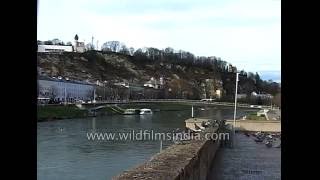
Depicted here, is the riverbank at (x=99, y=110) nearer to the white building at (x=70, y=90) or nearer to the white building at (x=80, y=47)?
the white building at (x=70, y=90)

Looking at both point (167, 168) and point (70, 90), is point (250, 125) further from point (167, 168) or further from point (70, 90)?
point (167, 168)

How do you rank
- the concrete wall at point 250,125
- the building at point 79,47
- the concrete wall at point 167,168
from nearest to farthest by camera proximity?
the concrete wall at point 167,168
the concrete wall at point 250,125
the building at point 79,47

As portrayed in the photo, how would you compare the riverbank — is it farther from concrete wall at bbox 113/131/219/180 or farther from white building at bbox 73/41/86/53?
concrete wall at bbox 113/131/219/180

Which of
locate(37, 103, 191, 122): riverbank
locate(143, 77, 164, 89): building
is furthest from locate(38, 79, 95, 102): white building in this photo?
locate(143, 77, 164, 89): building

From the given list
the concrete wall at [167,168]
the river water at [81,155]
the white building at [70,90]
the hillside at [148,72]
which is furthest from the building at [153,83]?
the concrete wall at [167,168]

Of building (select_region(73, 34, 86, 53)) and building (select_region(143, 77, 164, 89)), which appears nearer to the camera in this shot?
building (select_region(143, 77, 164, 89))

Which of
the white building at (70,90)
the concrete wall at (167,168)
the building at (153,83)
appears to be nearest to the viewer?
the concrete wall at (167,168)

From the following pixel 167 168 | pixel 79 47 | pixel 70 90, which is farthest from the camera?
pixel 79 47

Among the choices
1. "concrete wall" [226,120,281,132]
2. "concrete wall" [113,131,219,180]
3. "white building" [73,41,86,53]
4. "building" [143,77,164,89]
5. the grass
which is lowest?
"concrete wall" [226,120,281,132]

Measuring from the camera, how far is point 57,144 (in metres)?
20.4

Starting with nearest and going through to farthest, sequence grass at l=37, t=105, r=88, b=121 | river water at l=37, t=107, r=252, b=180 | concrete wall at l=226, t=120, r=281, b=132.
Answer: river water at l=37, t=107, r=252, b=180
concrete wall at l=226, t=120, r=281, b=132
grass at l=37, t=105, r=88, b=121

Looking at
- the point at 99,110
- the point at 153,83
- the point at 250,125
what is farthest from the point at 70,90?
the point at 250,125
